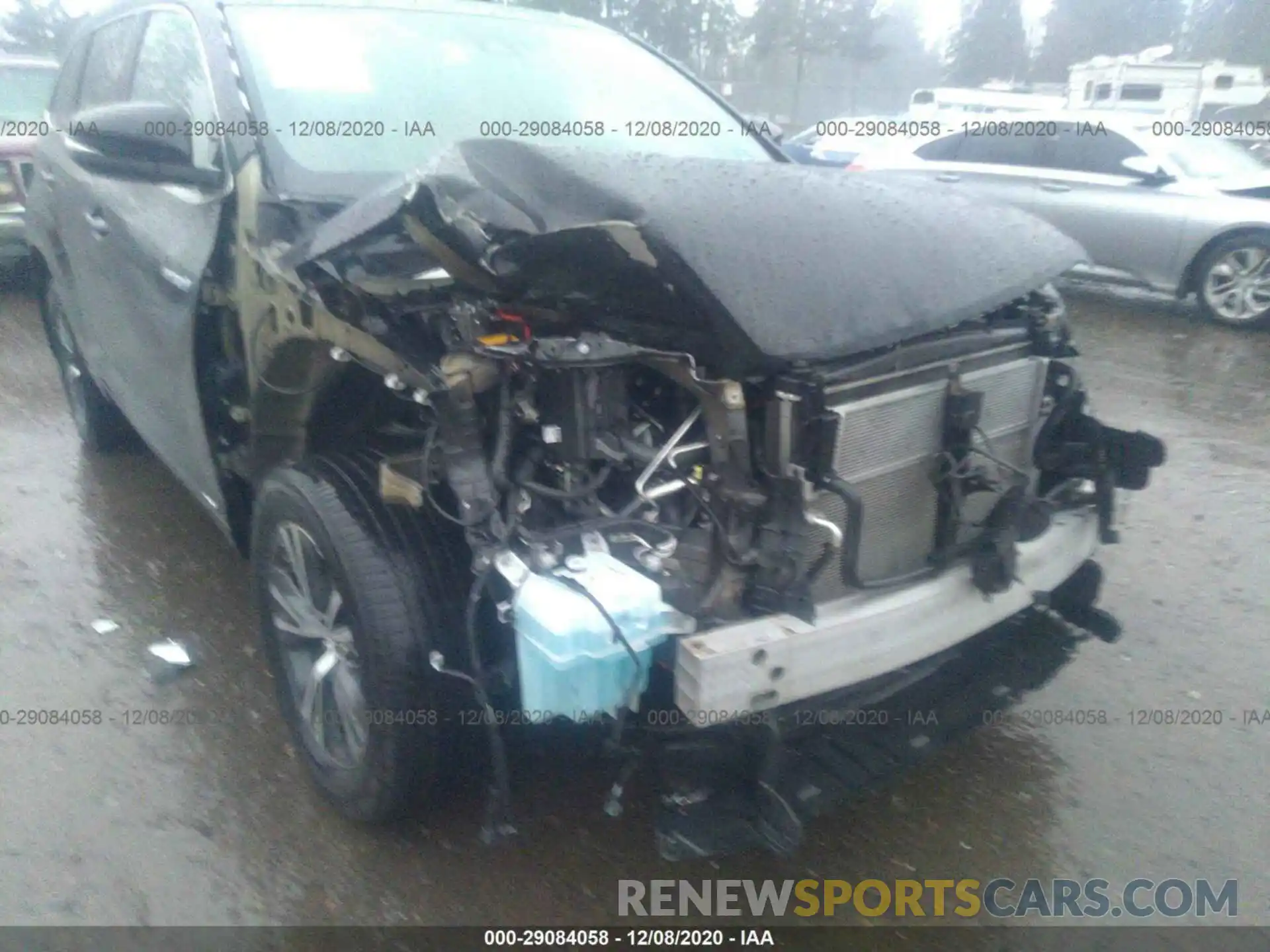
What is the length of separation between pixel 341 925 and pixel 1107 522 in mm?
2098

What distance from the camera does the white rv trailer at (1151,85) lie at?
1995 cm

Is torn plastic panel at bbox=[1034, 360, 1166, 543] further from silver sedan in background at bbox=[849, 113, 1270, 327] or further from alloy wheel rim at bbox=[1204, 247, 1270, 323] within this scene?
alloy wheel rim at bbox=[1204, 247, 1270, 323]

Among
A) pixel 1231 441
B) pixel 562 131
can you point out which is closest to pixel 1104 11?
pixel 1231 441

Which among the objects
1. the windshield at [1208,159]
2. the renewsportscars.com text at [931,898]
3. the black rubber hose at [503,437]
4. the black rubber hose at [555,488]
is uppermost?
the windshield at [1208,159]

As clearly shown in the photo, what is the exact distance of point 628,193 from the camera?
6.60 ft

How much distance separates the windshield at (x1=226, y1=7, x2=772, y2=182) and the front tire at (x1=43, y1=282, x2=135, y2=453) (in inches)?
89.7

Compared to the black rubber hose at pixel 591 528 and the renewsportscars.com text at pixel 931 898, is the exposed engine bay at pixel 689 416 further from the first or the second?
the renewsportscars.com text at pixel 931 898

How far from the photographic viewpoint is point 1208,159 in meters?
8.13

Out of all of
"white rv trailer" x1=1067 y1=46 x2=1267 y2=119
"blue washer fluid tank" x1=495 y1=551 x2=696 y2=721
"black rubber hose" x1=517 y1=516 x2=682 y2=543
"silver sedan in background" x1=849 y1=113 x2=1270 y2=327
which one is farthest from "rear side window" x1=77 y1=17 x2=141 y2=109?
"white rv trailer" x1=1067 y1=46 x2=1267 y2=119

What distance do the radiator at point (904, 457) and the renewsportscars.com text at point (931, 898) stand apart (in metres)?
0.81

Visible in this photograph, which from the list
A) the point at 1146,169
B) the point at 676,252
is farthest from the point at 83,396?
the point at 1146,169

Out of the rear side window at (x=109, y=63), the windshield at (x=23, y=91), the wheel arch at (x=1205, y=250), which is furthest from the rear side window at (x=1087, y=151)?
the windshield at (x=23, y=91)

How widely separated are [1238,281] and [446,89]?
22.7ft

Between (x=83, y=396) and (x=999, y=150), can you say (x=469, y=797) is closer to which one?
(x=83, y=396)
